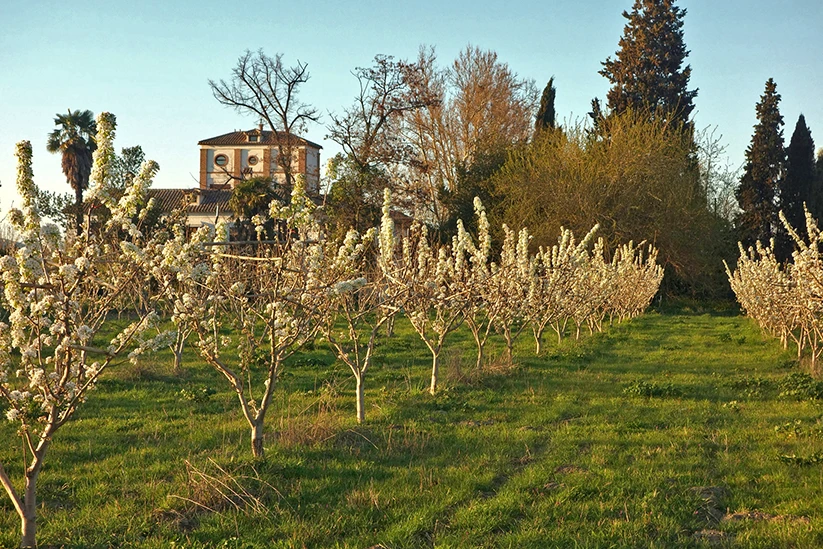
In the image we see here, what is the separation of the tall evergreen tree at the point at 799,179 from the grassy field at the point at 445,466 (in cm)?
3078

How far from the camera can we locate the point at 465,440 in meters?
8.77

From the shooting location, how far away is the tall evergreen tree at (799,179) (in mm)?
39719

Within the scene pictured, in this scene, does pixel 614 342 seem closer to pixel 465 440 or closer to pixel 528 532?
pixel 465 440

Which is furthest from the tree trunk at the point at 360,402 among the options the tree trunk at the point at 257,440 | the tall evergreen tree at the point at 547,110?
the tall evergreen tree at the point at 547,110

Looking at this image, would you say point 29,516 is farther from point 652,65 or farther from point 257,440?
point 652,65

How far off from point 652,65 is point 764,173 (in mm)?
9315

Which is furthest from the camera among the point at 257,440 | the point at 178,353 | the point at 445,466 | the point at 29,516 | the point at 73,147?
the point at 73,147

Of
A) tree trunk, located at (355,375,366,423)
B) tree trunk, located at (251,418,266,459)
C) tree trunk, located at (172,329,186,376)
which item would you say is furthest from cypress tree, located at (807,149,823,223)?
tree trunk, located at (251,418,266,459)

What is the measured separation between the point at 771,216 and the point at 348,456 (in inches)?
1504

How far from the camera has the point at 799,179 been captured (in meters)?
39.8

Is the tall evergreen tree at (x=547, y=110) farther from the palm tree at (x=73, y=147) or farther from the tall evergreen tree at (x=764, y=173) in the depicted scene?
the palm tree at (x=73, y=147)

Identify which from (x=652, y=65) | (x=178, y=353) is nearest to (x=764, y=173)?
(x=652, y=65)

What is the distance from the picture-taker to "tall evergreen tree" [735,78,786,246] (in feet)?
130

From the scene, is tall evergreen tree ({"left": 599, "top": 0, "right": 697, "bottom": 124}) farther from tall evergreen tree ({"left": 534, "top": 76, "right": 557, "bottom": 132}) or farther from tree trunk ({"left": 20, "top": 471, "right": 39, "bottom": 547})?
tree trunk ({"left": 20, "top": 471, "right": 39, "bottom": 547})
